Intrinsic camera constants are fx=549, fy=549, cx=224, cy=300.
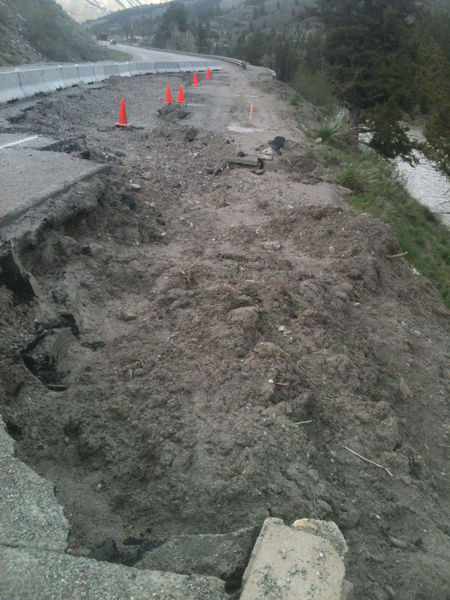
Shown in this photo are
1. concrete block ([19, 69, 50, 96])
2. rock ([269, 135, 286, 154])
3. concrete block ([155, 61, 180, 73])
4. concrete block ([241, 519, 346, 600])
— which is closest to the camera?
concrete block ([241, 519, 346, 600])

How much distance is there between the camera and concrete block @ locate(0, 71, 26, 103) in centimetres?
1288

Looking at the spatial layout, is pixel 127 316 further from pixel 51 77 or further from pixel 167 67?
pixel 167 67

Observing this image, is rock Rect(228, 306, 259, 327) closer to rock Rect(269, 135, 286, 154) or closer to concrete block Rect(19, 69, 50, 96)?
rock Rect(269, 135, 286, 154)

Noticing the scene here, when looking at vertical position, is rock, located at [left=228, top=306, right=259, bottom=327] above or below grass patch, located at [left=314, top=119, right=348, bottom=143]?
above

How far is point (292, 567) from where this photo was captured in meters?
2.51

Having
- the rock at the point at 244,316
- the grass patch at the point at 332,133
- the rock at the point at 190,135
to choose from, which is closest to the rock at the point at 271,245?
the rock at the point at 244,316

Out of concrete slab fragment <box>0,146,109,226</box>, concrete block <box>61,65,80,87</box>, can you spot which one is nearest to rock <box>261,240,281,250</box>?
concrete slab fragment <box>0,146,109,226</box>

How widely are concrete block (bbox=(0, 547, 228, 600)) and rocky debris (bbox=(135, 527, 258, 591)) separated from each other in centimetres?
16

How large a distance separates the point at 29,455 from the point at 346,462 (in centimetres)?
213

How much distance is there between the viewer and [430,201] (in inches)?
814

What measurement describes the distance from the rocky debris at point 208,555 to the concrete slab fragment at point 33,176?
359 cm

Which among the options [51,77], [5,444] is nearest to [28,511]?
[5,444]

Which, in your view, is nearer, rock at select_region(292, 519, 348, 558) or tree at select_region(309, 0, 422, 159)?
rock at select_region(292, 519, 348, 558)

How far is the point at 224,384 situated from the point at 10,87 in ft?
39.5
